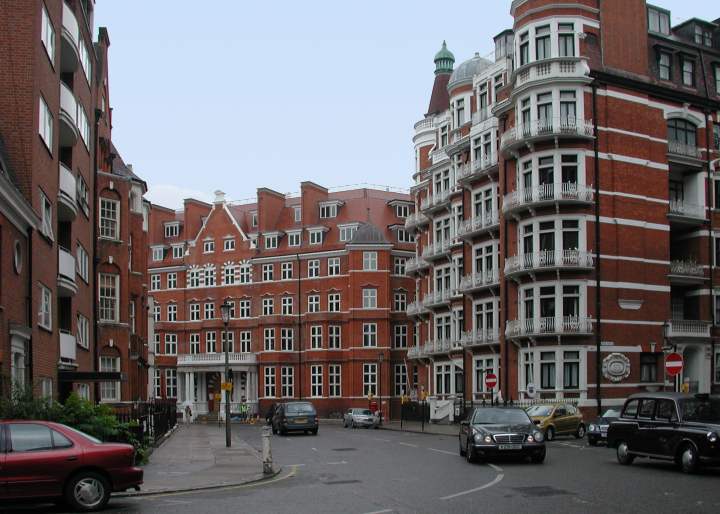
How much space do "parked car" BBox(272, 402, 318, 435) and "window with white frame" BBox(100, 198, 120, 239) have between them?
11.2 meters

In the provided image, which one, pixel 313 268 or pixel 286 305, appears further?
pixel 286 305

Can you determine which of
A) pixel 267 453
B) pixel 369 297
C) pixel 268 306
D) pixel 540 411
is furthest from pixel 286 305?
pixel 267 453

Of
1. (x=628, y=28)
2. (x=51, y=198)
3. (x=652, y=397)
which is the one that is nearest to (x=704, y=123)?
(x=628, y=28)

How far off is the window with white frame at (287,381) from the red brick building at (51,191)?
130ft

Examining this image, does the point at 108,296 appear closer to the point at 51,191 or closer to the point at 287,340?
the point at 51,191

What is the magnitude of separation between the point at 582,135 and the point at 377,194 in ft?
132

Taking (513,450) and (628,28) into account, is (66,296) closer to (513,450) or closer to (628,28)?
(513,450)

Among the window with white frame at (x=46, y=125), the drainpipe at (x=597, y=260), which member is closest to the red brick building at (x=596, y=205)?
the drainpipe at (x=597, y=260)

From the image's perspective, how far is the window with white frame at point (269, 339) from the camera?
7775 centimetres

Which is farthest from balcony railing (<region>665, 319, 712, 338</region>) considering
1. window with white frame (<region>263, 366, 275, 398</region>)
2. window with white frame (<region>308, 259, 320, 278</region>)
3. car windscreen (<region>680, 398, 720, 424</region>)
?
window with white frame (<region>263, 366, 275, 398</region>)

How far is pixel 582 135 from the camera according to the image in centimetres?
4272

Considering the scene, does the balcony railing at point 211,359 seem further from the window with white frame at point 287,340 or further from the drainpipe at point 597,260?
the drainpipe at point 597,260

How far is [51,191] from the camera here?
2608 cm

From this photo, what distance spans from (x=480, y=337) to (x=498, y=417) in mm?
26568
